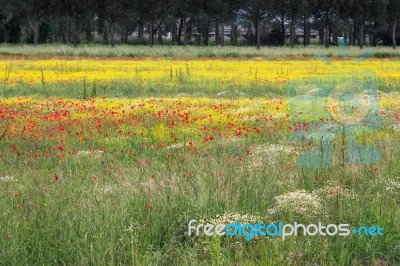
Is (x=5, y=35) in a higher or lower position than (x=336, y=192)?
higher

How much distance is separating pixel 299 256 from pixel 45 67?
33172mm

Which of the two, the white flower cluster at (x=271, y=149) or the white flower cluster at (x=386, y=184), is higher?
the white flower cluster at (x=271, y=149)

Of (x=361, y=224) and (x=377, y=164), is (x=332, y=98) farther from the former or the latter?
(x=361, y=224)

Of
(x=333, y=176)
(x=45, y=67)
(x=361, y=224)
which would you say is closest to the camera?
(x=361, y=224)

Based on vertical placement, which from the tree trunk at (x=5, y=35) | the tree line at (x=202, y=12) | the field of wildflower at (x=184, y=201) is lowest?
the field of wildflower at (x=184, y=201)

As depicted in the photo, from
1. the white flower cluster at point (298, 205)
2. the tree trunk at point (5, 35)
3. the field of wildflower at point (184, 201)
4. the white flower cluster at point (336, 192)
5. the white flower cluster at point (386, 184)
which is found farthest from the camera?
the tree trunk at point (5, 35)

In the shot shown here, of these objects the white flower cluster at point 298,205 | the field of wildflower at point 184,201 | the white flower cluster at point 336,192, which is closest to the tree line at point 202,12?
the field of wildflower at point 184,201

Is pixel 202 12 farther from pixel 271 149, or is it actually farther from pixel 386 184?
pixel 386 184

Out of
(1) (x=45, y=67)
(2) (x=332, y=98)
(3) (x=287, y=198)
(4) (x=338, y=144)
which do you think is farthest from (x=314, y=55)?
(3) (x=287, y=198)

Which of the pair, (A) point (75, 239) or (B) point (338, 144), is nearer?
(A) point (75, 239)

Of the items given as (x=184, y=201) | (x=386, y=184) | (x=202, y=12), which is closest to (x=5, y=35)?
(x=202, y=12)

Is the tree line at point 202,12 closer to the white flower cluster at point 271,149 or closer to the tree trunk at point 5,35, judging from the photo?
the tree trunk at point 5,35

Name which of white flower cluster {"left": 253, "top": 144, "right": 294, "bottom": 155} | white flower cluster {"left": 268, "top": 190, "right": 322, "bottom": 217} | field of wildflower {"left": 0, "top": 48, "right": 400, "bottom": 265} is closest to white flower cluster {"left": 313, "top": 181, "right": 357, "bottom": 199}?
field of wildflower {"left": 0, "top": 48, "right": 400, "bottom": 265}

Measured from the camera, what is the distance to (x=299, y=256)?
4.57 metres
